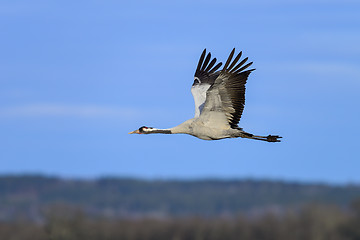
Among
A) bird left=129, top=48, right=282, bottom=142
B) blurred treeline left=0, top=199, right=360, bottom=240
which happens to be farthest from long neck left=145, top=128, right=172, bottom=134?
blurred treeline left=0, top=199, right=360, bottom=240

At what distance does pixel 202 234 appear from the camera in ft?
479

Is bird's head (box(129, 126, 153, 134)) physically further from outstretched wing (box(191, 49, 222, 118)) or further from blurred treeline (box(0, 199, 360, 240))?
blurred treeline (box(0, 199, 360, 240))

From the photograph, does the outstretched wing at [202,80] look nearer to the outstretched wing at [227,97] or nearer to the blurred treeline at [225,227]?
the outstretched wing at [227,97]

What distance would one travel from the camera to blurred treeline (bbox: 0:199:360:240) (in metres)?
129

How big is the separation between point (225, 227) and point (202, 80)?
131686 mm

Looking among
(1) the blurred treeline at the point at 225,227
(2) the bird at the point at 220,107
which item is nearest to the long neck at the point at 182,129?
(2) the bird at the point at 220,107

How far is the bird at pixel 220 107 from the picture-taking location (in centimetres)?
2498

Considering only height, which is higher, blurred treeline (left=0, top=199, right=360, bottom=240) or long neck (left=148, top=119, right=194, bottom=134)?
blurred treeline (left=0, top=199, right=360, bottom=240)

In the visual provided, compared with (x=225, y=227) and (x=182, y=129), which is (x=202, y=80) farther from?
Answer: (x=225, y=227)

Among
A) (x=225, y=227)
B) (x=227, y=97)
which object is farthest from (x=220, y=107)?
(x=225, y=227)

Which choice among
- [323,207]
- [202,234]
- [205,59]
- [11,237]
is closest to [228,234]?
[202,234]

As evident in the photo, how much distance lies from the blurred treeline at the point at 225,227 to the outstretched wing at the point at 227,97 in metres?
89.9

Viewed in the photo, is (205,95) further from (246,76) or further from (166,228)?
(166,228)

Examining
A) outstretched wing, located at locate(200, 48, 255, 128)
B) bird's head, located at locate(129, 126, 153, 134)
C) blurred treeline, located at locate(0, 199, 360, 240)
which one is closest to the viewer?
outstretched wing, located at locate(200, 48, 255, 128)
